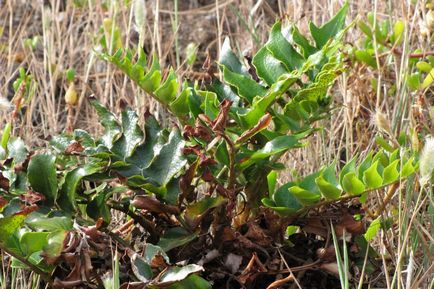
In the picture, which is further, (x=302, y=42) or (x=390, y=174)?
(x=302, y=42)

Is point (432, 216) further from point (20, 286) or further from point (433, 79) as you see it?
point (20, 286)

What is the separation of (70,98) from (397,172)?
1.09 metres

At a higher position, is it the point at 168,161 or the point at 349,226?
the point at 168,161

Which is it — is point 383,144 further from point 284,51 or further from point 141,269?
point 141,269

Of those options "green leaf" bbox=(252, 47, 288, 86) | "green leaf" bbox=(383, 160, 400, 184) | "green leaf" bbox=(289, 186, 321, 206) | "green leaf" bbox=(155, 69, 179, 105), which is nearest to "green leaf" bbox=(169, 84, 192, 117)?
"green leaf" bbox=(155, 69, 179, 105)

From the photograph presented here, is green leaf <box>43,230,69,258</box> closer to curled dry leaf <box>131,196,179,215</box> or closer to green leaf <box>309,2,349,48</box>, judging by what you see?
curled dry leaf <box>131,196,179,215</box>

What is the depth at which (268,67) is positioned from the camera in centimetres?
129

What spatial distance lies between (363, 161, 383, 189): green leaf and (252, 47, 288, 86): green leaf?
9.7 inches

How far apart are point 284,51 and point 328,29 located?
85mm

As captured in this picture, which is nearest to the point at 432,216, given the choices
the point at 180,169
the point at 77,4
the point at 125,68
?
the point at 180,169

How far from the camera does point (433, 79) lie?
1527 mm

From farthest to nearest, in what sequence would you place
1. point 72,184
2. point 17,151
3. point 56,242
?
point 17,151 → point 72,184 → point 56,242

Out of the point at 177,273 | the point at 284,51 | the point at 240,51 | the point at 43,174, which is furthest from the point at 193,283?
the point at 240,51

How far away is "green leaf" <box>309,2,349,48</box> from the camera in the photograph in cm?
129
